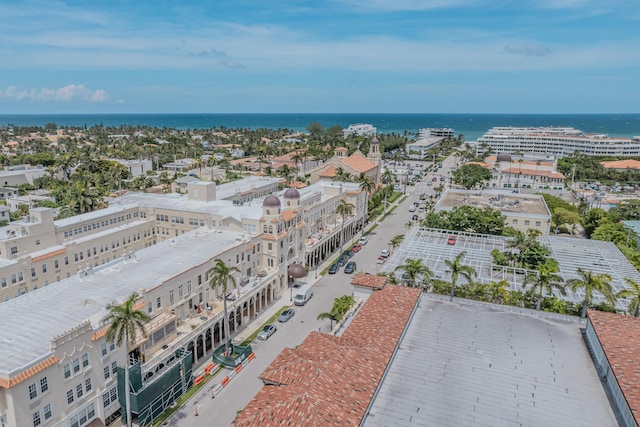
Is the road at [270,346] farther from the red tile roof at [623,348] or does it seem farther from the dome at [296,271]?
the red tile roof at [623,348]

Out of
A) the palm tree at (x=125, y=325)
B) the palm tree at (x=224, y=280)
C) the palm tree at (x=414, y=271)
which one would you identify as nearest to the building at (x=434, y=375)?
the palm tree at (x=414, y=271)

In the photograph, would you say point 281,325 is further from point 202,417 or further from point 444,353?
point 444,353

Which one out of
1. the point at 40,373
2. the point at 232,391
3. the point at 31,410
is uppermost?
the point at 40,373

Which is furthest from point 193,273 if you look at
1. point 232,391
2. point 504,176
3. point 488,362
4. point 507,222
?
point 504,176

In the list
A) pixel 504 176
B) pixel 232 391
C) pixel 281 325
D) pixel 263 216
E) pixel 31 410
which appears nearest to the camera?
pixel 31 410

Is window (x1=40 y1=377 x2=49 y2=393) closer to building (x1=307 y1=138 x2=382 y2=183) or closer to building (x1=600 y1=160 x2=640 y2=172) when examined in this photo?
building (x1=307 y1=138 x2=382 y2=183)

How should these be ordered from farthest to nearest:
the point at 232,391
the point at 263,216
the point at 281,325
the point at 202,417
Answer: the point at 263,216 < the point at 281,325 < the point at 232,391 < the point at 202,417
